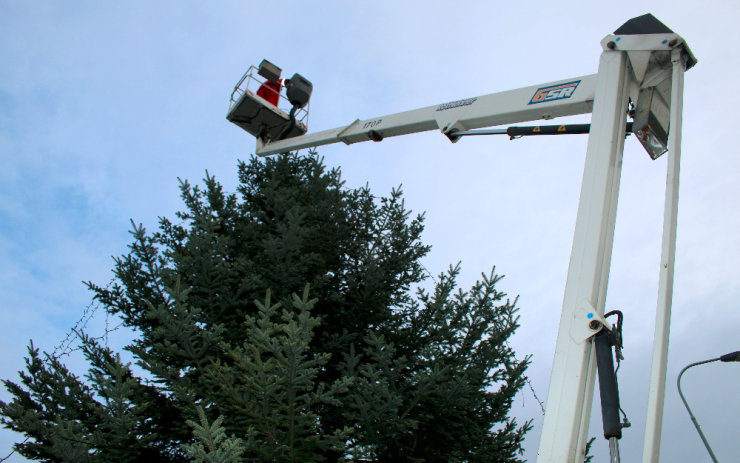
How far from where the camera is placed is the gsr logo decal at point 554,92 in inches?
205

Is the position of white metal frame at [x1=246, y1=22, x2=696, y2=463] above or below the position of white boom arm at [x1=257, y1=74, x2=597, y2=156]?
below

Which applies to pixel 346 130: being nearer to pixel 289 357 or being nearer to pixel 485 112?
pixel 485 112

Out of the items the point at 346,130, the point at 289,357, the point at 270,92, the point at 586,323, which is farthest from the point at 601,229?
the point at 270,92

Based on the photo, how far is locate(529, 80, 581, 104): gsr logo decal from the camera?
521 centimetres

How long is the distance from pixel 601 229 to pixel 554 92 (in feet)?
7.46

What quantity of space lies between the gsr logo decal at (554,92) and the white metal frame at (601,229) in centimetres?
1

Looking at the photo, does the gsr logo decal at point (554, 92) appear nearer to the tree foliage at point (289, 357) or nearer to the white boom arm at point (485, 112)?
the white boom arm at point (485, 112)

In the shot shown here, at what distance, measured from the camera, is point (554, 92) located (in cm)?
536

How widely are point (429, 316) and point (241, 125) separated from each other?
5.03 metres

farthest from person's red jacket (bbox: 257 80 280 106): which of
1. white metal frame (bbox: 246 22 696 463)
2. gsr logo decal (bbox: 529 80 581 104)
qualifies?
white metal frame (bbox: 246 22 696 463)

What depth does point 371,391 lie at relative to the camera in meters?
4.99

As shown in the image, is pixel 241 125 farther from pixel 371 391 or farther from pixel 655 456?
pixel 655 456

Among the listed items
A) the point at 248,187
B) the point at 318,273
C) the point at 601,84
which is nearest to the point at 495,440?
the point at 318,273

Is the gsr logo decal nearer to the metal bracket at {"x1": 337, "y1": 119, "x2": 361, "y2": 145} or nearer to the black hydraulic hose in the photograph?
the black hydraulic hose
